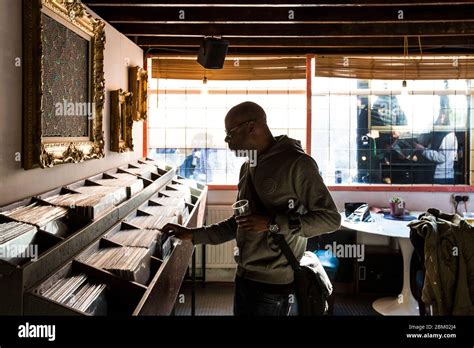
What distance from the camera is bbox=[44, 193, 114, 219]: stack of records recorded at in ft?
6.57

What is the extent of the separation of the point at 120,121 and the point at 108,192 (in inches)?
60.3

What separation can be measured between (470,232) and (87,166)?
268cm

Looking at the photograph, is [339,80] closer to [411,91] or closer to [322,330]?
[411,91]

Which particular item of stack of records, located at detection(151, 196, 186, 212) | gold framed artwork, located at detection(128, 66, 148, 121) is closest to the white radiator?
gold framed artwork, located at detection(128, 66, 148, 121)

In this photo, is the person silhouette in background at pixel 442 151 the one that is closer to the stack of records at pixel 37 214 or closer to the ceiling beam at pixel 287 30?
the ceiling beam at pixel 287 30

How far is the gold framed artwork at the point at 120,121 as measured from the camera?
3709mm

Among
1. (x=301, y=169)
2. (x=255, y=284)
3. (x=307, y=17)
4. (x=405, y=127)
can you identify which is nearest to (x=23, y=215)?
(x=255, y=284)

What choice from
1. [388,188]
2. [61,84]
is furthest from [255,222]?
[388,188]

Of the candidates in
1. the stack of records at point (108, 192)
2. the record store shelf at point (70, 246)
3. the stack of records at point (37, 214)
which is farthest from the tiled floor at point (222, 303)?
the stack of records at point (37, 214)

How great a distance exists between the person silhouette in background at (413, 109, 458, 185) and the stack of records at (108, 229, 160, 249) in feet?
13.6

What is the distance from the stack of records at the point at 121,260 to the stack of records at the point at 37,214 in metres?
0.25

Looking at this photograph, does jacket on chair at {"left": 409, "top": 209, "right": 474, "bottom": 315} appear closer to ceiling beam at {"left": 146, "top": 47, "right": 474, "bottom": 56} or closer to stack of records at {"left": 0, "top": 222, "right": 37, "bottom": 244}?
stack of records at {"left": 0, "top": 222, "right": 37, "bottom": 244}

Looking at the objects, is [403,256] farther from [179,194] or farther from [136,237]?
[136,237]

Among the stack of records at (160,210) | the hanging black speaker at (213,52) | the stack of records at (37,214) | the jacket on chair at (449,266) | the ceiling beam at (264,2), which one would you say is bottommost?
the jacket on chair at (449,266)
